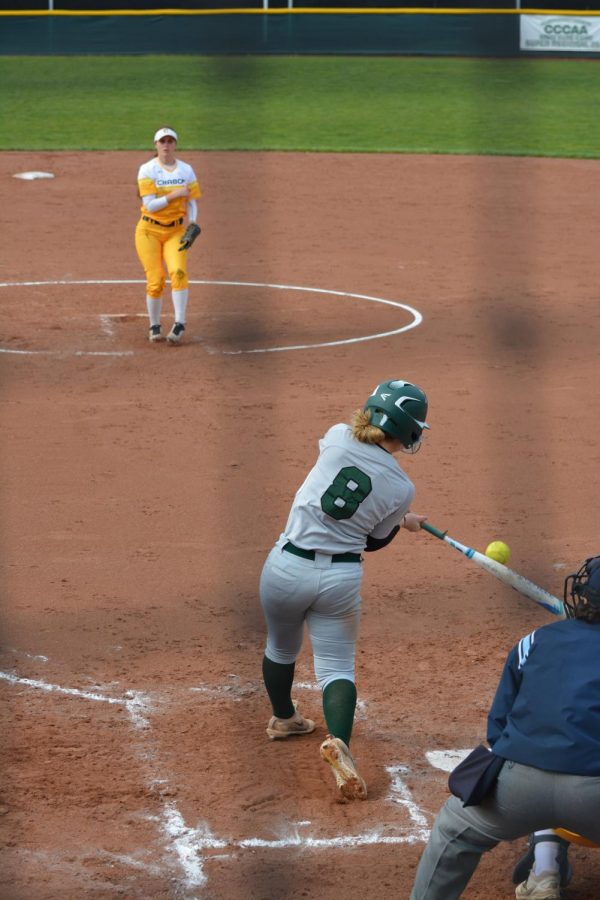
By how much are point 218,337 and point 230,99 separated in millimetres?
17745

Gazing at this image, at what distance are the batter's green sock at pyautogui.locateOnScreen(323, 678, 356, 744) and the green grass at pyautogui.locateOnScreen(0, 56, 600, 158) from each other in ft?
54.3

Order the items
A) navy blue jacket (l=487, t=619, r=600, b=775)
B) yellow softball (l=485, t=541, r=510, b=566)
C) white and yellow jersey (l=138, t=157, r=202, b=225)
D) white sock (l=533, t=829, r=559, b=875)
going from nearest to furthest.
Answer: navy blue jacket (l=487, t=619, r=600, b=775) < white sock (l=533, t=829, r=559, b=875) < yellow softball (l=485, t=541, r=510, b=566) < white and yellow jersey (l=138, t=157, r=202, b=225)

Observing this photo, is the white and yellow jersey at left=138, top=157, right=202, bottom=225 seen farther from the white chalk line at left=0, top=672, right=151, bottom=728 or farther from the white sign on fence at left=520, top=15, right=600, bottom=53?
the white sign on fence at left=520, top=15, right=600, bottom=53

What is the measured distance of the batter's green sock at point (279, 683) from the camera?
4961 mm

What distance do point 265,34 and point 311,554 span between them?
24323 millimetres

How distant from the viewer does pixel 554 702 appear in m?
3.54

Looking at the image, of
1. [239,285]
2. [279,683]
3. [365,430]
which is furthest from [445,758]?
[239,285]

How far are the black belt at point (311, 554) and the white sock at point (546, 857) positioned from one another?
3.95 ft

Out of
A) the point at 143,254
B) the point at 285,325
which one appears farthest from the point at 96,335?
the point at 285,325

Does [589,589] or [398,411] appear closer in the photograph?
[589,589]

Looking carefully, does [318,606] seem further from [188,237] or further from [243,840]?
[188,237]

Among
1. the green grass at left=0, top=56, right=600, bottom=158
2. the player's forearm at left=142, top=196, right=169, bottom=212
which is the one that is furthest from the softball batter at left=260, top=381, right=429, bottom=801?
the green grass at left=0, top=56, right=600, bottom=158

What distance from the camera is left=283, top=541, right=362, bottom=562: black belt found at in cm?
479

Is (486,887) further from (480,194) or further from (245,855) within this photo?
(480,194)
